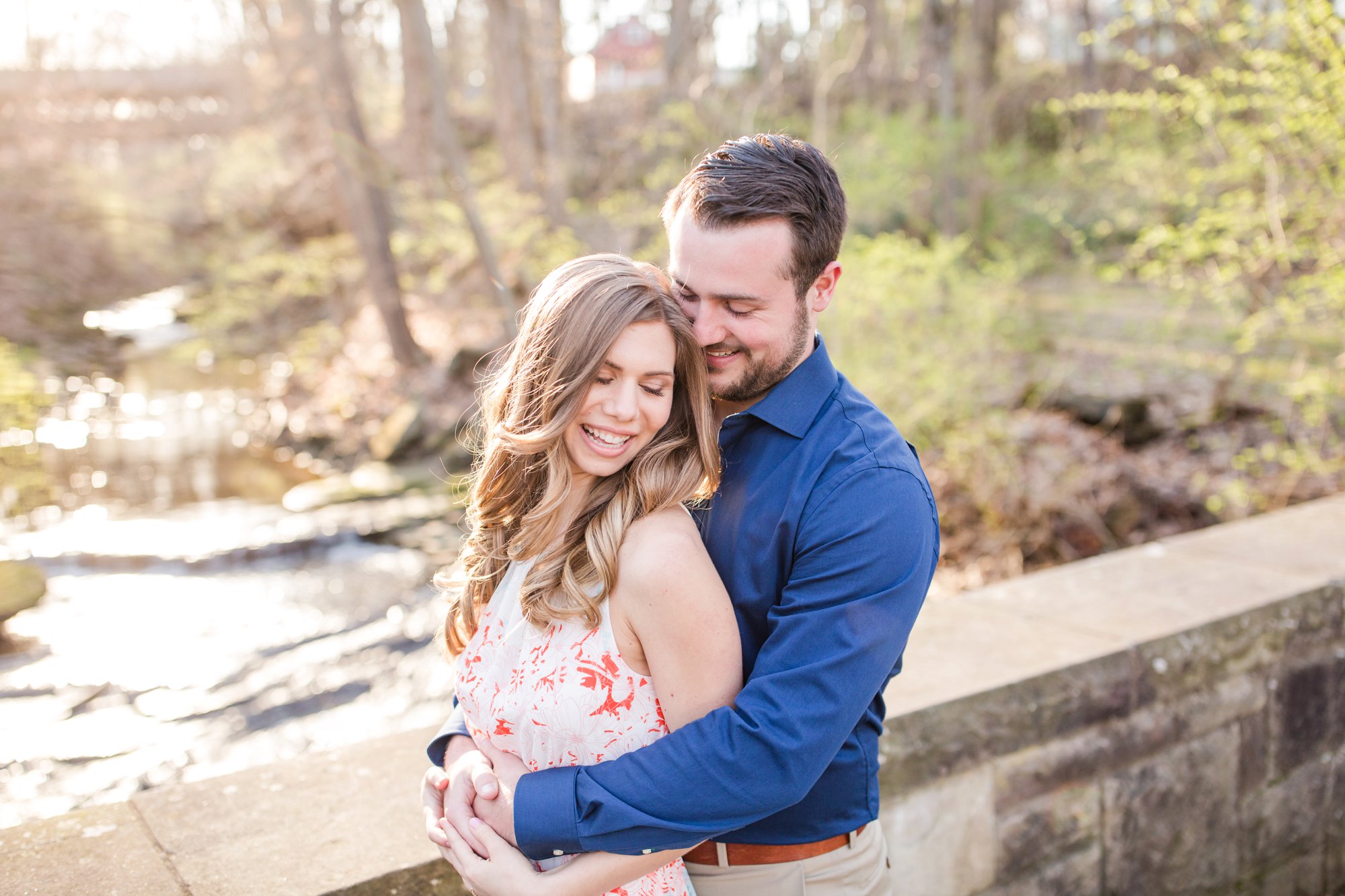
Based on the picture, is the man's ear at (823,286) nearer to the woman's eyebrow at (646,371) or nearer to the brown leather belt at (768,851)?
the woman's eyebrow at (646,371)

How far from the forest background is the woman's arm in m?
0.84

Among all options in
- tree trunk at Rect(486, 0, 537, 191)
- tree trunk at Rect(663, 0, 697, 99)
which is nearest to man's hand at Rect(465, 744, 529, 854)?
tree trunk at Rect(486, 0, 537, 191)

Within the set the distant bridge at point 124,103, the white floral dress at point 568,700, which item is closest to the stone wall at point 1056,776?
the white floral dress at point 568,700

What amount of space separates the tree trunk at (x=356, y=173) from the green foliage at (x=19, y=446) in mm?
5440

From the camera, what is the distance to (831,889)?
185cm

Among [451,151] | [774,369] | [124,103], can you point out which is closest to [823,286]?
[774,369]

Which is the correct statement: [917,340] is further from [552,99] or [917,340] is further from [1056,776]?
[552,99]

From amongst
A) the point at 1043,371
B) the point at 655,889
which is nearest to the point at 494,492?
the point at 655,889

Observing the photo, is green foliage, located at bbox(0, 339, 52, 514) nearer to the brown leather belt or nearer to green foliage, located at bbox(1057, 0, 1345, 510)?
the brown leather belt

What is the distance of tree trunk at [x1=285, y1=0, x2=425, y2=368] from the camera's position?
1393cm

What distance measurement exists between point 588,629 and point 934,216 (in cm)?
1674

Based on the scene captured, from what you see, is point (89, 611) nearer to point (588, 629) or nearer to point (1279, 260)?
point (588, 629)

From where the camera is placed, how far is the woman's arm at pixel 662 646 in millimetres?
1595

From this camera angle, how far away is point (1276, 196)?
6.40 meters
